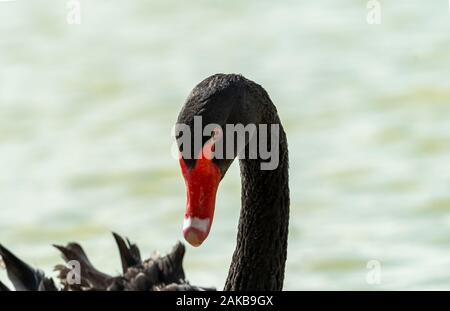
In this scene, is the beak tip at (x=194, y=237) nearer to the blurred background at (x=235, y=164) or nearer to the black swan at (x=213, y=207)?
the black swan at (x=213, y=207)

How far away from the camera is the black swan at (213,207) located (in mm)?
3857

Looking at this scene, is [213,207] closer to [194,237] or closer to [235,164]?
[194,237]

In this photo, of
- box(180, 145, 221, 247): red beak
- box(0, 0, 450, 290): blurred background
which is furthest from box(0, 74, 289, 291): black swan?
box(0, 0, 450, 290): blurred background

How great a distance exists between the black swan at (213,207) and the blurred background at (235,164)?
1.29 meters

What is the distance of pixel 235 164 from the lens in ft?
24.7

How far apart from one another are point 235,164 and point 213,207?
3.68 meters

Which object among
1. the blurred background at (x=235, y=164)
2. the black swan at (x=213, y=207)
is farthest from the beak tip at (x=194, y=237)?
the blurred background at (x=235, y=164)

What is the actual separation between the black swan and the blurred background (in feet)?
4.22

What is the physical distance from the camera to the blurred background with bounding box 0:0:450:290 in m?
6.65

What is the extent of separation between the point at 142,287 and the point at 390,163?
113 inches

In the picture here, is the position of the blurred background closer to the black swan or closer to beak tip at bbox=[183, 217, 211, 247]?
the black swan

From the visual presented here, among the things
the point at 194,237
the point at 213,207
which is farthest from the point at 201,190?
the point at 194,237
